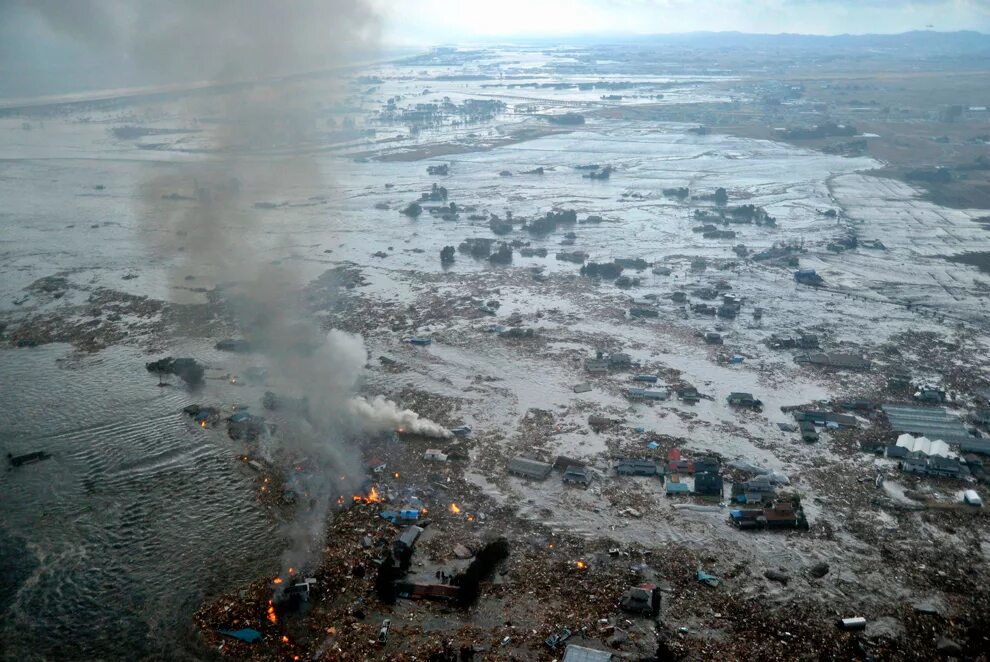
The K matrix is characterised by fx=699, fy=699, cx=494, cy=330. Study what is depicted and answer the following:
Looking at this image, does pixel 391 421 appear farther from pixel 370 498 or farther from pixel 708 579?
pixel 708 579

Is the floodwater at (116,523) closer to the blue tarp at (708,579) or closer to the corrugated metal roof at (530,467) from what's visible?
the corrugated metal roof at (530,467)

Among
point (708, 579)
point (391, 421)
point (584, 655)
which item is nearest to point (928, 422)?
point (708, 579)

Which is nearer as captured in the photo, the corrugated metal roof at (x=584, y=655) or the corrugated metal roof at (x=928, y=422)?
the corrugated metal roof at (x=584, y=655)

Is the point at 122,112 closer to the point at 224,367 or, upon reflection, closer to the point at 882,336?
the point at 224,367

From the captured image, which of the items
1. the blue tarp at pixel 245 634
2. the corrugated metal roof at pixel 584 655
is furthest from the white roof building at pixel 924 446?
the blue tarp at pixel 245 634

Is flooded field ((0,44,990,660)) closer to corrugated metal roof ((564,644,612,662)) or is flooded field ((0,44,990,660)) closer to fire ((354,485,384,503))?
fire ((354,485,384,503))

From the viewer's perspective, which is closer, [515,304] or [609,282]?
[515,304]

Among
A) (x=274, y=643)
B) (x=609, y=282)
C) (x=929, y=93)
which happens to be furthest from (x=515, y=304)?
(x=929, y=93)
